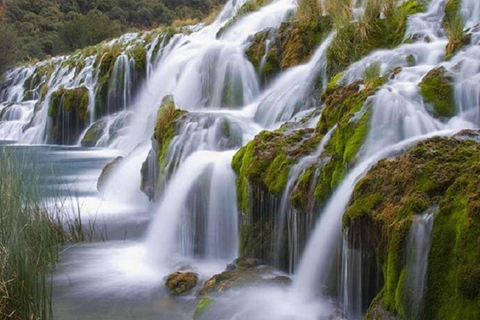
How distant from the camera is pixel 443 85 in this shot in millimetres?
5727

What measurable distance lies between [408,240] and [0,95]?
2875cm

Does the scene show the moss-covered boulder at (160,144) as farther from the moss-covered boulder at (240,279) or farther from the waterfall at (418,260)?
the waterfall at (418,260)

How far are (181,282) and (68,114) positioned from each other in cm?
1467

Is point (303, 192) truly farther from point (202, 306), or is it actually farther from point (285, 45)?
point (285, 45)

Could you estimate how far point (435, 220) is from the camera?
11.5 feet

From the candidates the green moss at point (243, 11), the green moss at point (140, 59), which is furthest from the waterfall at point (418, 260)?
the green moss at point (140, 59)

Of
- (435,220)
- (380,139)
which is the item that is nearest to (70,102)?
(380,139)

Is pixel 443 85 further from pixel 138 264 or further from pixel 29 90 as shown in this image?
pixel 29 90

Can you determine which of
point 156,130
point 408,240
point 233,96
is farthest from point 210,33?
point 408,240

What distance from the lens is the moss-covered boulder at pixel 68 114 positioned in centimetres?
1839

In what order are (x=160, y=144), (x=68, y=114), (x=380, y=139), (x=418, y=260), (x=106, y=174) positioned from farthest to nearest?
1. (x=68, y=114)
2. (x=106, y=174)
3. (x=160, y=144)
4. (x=380, y=139)
5. (x=418, y=260)

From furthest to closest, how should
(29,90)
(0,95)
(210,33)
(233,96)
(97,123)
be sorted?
(0,95) → (29,90) → (97,123) → (210,33) → (233,96)

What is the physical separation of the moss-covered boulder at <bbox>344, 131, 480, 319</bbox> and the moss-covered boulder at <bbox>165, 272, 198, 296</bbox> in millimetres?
1897

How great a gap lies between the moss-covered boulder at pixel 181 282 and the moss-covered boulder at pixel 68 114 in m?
13.7
